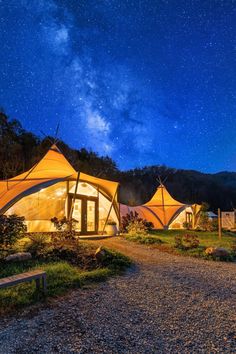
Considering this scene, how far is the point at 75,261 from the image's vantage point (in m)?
6.26

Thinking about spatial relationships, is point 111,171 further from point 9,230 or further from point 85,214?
point 9,230

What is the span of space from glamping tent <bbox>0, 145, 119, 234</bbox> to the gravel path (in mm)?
6402

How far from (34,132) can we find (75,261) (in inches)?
957

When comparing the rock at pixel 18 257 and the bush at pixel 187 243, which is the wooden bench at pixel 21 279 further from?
the bush at pixel 187 243

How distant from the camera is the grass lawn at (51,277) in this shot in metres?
3.87

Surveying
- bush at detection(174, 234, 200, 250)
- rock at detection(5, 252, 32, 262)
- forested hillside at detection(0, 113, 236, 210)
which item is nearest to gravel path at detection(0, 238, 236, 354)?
rock at detection(5, 252, 32, 262)

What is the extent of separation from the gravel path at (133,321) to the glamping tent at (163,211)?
49.0ft

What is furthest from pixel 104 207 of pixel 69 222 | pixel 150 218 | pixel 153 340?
pixel 153 340

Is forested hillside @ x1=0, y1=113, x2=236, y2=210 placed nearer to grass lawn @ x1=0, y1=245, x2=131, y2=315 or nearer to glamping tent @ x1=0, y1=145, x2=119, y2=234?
glamping tent @ x1=0, y1=145, x2=119, y2=234

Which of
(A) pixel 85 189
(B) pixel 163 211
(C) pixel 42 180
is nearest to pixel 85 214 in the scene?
(A) pixel 85 189

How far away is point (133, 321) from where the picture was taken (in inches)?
130

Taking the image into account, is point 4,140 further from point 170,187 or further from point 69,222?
point 170,187

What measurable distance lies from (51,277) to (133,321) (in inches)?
82.4

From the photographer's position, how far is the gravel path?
2707mm
